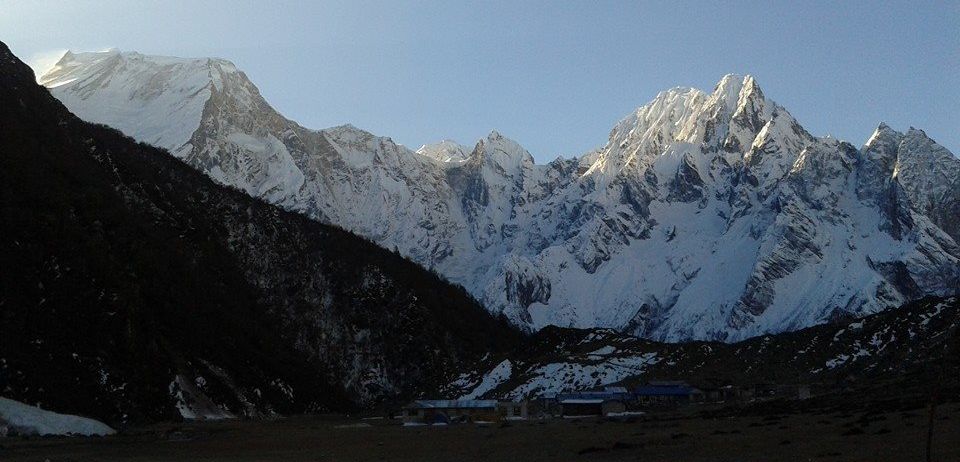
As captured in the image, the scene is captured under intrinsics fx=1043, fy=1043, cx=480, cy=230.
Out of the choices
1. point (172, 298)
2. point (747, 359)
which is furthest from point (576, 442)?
point (747, 359)

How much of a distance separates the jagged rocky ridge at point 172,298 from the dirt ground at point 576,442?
546 inches

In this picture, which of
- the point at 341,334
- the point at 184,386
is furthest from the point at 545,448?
the point at 341,334

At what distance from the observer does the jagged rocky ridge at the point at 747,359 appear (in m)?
126

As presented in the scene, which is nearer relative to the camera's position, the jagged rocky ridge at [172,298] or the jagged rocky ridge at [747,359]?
the jagged rocky ridge at [172,298]

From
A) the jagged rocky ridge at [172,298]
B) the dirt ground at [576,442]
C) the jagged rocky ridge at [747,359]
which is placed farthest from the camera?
the jagged rocky ridge at [747,359]

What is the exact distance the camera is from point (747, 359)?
509ft

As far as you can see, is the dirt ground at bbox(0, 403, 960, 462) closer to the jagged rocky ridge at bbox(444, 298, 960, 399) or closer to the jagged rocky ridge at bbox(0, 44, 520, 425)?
the jagged rocky ridge at bbox(0, 44, 520, 425)

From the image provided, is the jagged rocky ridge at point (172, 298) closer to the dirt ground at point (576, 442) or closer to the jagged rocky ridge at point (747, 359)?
the dirt ground at point (576, 442)

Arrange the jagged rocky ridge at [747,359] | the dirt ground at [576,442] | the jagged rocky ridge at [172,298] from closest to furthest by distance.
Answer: the dirt ground at [576,442] → the jagged rocky ridge at [172,298] → the jagged rocky ridge at [747,359]

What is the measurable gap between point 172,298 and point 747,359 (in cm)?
8262

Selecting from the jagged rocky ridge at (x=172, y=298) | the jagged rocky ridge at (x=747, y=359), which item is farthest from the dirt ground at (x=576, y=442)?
the jagged rocky ridge at (x=747, y=359)

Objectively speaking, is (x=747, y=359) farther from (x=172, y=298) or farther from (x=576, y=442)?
(x=576, y=442)

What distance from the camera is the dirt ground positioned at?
52.2 meters

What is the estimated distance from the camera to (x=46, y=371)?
9281 cm
